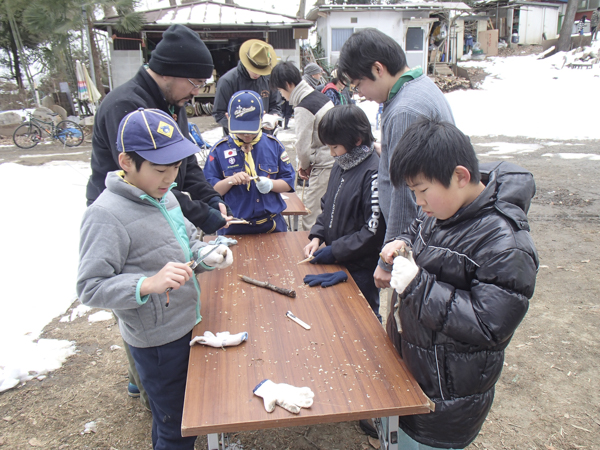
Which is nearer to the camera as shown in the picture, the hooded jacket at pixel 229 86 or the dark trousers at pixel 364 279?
the dark trousers at pixel 364 279

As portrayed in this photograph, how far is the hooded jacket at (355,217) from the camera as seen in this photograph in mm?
2145

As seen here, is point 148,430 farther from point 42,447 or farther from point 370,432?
point 370,432

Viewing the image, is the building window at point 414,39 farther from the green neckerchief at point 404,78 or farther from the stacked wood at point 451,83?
the green neckerchief at point 404,78

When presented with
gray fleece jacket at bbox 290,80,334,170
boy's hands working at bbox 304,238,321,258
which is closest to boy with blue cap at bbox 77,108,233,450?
boy's hands working at bbox 304,238,321,258

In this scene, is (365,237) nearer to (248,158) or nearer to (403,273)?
(403,273)

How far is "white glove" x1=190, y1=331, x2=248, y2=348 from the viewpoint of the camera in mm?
1540

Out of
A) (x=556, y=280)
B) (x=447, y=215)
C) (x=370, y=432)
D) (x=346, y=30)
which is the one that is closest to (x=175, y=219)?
(x=447, y=215)

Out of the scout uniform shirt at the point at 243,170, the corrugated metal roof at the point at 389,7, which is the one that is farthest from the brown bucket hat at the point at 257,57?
the corrugated metal roof at the point at 389,7

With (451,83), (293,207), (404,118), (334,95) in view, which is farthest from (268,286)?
(451,83)

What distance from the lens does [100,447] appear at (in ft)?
7.25

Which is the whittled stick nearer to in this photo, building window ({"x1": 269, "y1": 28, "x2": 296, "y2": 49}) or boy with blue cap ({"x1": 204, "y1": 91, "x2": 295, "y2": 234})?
boy with blue cap ({"x1": 204, "y1": 91, "x2": 295, "y2": 234})

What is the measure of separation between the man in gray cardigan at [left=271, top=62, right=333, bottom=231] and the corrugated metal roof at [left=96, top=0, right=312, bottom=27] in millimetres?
12332

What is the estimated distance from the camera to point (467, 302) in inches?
46.8

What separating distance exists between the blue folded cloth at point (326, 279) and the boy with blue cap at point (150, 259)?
452 mm
